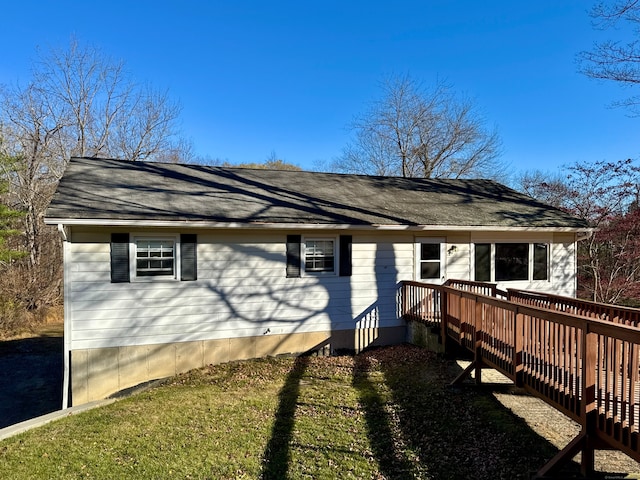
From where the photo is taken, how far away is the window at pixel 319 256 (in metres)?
8.41

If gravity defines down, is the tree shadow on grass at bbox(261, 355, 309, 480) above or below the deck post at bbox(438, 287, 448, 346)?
below

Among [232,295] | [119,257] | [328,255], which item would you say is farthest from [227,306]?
[328,255]

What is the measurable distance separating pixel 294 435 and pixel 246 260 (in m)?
3.99

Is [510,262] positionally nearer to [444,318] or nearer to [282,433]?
[444,318]

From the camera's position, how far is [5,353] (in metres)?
11.2

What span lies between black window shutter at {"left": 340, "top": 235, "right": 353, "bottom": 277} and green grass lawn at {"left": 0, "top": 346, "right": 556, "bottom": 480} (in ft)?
7.81

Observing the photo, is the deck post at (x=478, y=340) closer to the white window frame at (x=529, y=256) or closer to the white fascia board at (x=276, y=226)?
the white fascia board at (x=276, y=226)

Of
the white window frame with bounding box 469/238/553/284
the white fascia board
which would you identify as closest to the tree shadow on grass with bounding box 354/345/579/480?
the white fascia board

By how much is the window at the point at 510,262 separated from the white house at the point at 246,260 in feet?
0.10

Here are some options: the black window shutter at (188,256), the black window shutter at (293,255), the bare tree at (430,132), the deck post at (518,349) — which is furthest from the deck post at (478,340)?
the bare tree at (430,132)

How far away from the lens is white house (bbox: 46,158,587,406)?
6945 mm

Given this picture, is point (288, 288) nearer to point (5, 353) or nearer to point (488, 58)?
point (5, 353)

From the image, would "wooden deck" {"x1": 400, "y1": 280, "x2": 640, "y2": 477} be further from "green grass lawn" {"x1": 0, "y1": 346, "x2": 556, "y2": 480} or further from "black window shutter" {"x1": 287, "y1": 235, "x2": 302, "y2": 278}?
"black window shutter" {"x1": 287, "y1": 235, "x2": 302, "y2": 278}

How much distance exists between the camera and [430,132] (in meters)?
25.3
